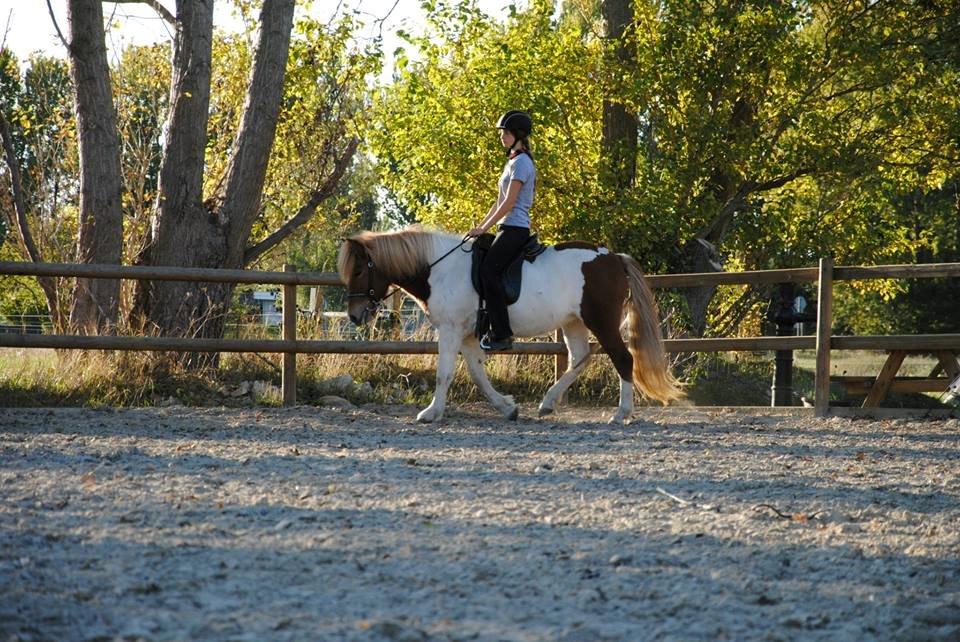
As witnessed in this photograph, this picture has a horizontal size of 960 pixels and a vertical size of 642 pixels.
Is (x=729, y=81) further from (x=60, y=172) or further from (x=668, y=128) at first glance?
(x=60, y=172)

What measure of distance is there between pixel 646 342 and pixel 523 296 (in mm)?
1329

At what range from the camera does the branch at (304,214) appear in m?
14.4

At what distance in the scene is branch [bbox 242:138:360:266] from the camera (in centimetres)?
1441

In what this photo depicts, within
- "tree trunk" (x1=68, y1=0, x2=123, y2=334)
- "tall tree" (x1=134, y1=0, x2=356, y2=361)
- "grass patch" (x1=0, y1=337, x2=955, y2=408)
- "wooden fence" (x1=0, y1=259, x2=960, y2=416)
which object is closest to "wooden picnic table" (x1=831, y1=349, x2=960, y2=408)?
"wooden fence" (x1=0, y1=259, x2=960, y2=416)

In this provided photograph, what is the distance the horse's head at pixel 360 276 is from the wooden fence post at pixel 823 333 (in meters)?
4.27

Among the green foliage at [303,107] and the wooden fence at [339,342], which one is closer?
the wooden fence at [339,342]

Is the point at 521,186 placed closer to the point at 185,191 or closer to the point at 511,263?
the point at 511,263

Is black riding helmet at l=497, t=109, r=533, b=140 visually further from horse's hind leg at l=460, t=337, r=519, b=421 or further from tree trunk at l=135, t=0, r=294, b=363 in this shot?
tree trunk at l=135, t=0, r=294, b=363

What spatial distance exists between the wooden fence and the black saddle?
59.9 inches

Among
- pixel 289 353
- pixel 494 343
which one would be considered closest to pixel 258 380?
pixel 289 353

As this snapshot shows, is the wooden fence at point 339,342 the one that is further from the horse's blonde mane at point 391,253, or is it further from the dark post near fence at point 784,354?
the dark post near fence at point 784,354

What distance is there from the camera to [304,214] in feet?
54.1


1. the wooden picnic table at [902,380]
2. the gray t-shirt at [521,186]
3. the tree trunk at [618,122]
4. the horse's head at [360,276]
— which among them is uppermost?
the tree trunk at [618,122]

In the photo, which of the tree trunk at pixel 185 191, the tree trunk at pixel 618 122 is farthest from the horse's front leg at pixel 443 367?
the tree trunk at pixel 618 122
